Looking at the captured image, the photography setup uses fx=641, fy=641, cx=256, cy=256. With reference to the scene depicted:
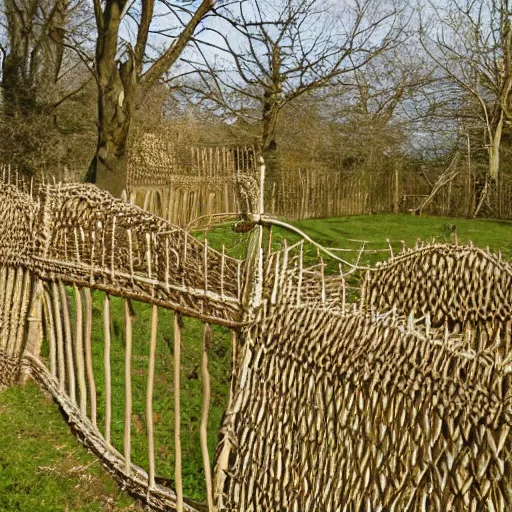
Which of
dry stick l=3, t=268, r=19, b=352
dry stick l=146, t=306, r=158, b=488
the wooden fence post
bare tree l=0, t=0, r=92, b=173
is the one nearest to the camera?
dry stick l=146, t=306, r=158, b=488

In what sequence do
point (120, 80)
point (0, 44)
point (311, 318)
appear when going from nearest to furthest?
point (311, 318), point (120, 80), point (0, 44)

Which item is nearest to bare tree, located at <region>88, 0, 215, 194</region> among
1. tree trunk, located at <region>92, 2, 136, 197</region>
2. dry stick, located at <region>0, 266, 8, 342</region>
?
tree trunk, located at <region>92, 2, 136, 197</region>

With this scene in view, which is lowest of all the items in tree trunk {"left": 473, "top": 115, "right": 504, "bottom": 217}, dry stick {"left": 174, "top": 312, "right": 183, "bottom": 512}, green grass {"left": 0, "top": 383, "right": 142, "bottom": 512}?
green grass {"left": 0, "top": 383, "right": 142, "bottom": 512}

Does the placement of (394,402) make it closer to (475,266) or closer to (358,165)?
(475,266)

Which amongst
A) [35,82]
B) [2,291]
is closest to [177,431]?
[2,291]

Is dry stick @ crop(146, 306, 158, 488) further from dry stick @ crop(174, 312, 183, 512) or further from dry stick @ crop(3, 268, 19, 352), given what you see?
dry stick @ crop(3, 268, 19, 352)

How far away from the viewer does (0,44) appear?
53.0ft

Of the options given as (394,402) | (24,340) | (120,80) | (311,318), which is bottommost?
(24,340)

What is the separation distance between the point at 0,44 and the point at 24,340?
44.5ft

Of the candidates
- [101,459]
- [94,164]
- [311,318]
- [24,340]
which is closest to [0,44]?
[94,164]

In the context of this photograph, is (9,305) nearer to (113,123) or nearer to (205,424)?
(205,424)

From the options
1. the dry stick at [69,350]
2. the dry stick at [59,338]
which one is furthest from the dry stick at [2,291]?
the dry stick at [69,350]

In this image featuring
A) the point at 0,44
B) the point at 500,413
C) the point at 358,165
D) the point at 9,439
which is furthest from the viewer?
the point at 358,165

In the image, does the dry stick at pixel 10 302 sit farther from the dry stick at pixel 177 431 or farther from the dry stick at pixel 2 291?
the dry stick at pixel 177 431
